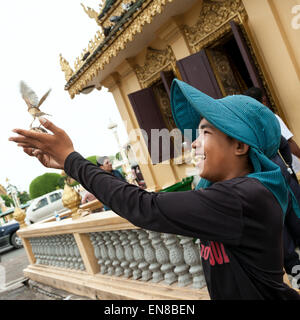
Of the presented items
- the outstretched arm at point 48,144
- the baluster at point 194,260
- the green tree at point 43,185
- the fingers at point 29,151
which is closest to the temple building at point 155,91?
the baluster at point 194,260

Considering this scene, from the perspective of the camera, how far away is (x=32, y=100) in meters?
1.33

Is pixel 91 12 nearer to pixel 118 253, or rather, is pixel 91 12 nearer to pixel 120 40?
pixel 120 40

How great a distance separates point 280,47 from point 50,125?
434cm

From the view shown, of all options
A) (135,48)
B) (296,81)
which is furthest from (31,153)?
(135,48)

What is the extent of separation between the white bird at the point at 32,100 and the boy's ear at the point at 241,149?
0.84 metres

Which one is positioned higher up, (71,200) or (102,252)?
(71,200)

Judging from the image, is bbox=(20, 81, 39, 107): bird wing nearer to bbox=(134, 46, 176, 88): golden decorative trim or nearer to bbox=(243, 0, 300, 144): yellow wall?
bbox=(243, 0, 300, 144): yellow wall

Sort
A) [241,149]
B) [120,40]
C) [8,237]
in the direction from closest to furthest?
[241,149], [120,40], [8,237]

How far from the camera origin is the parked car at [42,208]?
16000 millimetres

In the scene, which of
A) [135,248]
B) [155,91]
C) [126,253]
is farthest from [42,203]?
[135,248]

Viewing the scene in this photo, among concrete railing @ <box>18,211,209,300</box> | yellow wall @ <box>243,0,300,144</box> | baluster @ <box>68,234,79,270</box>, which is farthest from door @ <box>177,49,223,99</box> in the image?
baluster @ <box>68,234,79,270</box>

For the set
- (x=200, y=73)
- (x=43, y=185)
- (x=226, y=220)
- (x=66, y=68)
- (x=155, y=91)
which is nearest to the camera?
(x=226, y=220)

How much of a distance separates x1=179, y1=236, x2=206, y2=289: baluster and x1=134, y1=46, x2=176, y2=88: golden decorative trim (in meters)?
4.94
